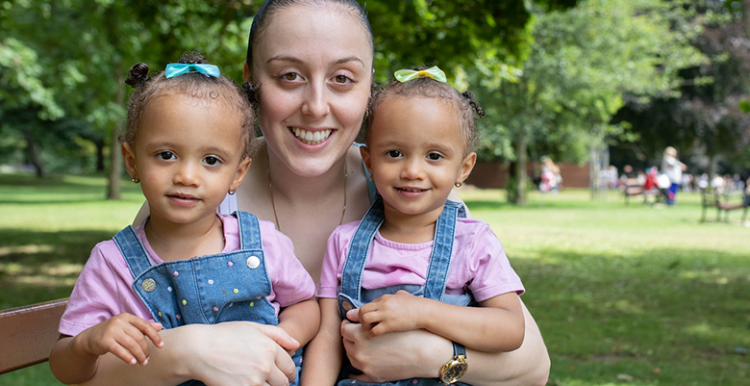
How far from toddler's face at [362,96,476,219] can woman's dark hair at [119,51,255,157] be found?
17.3 inches

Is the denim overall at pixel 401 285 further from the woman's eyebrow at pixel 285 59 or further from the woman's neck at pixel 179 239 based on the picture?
the woman's eyebrow at pixel 285 59

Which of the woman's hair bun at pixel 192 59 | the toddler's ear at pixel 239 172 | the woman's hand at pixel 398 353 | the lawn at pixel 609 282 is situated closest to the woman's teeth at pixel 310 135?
the toddler's ear at pixel 239 172

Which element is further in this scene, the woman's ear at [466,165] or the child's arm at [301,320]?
the woman's ear at [466,165]

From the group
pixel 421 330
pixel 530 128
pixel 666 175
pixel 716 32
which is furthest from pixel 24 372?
pixel 716 32

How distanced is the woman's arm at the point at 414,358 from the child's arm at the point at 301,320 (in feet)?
0.36

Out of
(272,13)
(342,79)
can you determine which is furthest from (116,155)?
(342,79)

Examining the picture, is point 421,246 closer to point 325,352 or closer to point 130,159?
point 325,352

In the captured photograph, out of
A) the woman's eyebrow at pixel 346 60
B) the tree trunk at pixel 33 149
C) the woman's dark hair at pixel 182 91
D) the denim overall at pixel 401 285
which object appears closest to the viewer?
the woman's dark hair at pixel 182 91

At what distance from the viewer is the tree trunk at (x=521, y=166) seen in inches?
855

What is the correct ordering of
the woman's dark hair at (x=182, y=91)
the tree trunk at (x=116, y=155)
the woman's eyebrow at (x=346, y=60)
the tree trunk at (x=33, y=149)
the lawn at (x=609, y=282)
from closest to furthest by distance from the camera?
the woman's dark hair at (x=182, y=91)
the woman's eyebrow at (x=346, y=60)
the lawn at (x=609, y=282)
the tree trunk at (x=116, y=155)
the tree trunk at (x=33, y=149)

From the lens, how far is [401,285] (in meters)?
2.09

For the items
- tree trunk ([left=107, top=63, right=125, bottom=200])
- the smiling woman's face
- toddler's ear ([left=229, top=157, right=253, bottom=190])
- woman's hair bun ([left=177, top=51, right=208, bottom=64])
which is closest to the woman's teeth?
the smiling woman's face

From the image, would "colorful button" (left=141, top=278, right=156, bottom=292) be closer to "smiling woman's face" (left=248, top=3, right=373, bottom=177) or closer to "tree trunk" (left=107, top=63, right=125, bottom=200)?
"smiling woman's face" (left=248, top=3, right=373, bottom=177)

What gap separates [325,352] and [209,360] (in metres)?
0.46
